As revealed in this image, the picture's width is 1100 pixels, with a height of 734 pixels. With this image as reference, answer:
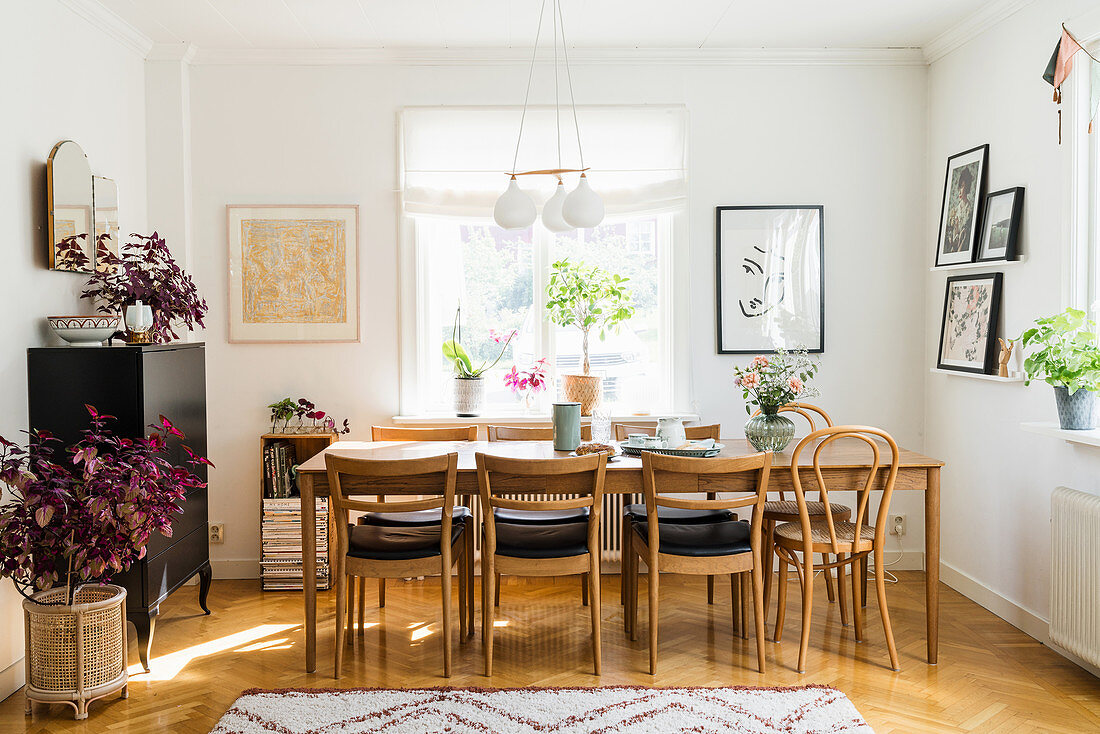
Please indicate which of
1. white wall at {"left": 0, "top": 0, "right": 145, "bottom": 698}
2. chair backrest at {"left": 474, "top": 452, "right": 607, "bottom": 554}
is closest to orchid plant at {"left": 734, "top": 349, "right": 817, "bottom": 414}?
chair backrest at {"left": 474, "top": 452, "right": 607, "bottom": 554}

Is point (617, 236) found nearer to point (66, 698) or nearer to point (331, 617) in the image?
point (331, 617)

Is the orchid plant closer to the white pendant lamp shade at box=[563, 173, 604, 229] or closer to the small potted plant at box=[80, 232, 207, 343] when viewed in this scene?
the white pendant lamp shade at box=[563, 173, 604, 229]

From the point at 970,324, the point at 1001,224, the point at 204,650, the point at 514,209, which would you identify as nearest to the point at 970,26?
the point at 1001,224

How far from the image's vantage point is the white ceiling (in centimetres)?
376

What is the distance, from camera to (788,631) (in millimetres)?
3559

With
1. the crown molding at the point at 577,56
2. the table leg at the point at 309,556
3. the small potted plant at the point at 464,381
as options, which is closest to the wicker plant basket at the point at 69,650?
the table leg at the point at 309,556

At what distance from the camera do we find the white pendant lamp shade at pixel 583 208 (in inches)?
127

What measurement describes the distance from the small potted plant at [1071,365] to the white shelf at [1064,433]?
4 cm

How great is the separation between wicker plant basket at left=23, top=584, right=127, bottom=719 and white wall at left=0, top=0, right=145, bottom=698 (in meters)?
0.31

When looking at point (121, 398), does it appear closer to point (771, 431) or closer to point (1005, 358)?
point (771, 431)

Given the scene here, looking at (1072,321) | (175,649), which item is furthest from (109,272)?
(1072,321)

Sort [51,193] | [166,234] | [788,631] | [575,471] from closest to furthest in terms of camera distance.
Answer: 1. [575,471]
2. [51,193]
3. [788,631]
4. [166,234]

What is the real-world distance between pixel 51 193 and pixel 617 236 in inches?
108

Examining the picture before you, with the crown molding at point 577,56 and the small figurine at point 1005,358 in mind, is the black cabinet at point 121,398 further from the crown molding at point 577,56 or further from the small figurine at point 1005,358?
the small figurine at point 1005,358
